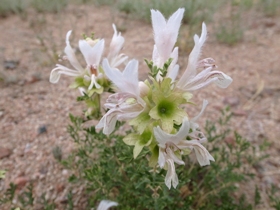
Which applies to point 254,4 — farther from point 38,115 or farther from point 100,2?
point 38,115

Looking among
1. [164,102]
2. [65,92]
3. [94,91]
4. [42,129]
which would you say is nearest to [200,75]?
[164,102]

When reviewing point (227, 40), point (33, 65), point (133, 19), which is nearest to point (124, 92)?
point (33, 65)

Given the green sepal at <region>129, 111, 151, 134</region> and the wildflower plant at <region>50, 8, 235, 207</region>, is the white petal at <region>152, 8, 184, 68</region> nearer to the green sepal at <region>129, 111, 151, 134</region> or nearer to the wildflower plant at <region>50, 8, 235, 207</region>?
the wildflower plant at <region>50, 8, 235, 207</region>

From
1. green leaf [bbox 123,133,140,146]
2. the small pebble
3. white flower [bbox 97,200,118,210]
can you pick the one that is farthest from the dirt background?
green leaf [bbox 123,133,140,146]

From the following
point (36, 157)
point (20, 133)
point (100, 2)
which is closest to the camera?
point (36, 157)

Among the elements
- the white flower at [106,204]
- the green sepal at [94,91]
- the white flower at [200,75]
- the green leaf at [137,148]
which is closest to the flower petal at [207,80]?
the white flower at [200,75]

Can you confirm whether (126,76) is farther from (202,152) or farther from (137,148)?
(202,152)
